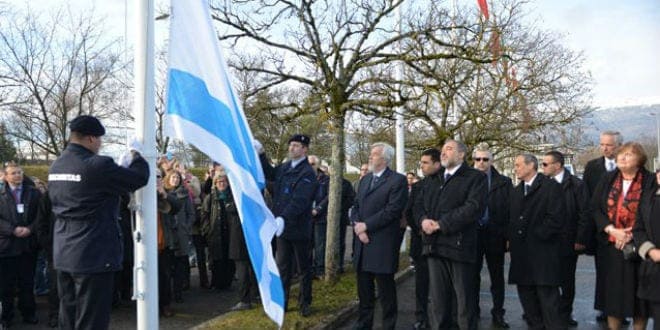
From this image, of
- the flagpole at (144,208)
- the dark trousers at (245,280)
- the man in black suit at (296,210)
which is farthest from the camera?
the dark trousers at (245,280)

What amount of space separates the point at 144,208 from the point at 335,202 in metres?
4.84

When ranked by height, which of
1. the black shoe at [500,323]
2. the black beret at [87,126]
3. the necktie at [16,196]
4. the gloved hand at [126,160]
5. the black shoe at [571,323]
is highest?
the black beret at [87,126]

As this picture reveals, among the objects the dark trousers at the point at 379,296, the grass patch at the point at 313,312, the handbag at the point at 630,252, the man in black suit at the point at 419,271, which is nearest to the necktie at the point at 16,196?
the grass patch at the point at 313,312

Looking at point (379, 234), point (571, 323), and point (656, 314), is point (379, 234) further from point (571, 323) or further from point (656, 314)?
point (571, 323)

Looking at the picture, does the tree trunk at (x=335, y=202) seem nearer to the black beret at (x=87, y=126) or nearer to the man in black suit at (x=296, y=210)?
the man in black suit at (x=296, y=210)

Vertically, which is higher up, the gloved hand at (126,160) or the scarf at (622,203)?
the gloved hand at (126,160)

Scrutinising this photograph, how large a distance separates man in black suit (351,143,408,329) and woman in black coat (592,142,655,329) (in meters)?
2.05

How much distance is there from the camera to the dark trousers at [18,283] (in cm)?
766

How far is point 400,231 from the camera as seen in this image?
724 centimetres

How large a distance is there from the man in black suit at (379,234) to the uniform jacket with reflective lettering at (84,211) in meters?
Result: 2.76

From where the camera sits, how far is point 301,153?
736 cm

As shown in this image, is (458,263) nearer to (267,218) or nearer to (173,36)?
(267,218)

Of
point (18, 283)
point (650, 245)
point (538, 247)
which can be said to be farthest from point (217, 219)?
point (650, 245)

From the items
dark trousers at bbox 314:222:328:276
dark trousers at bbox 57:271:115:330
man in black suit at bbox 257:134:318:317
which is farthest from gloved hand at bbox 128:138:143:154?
dark trousers at bbox 314:222:328:276
